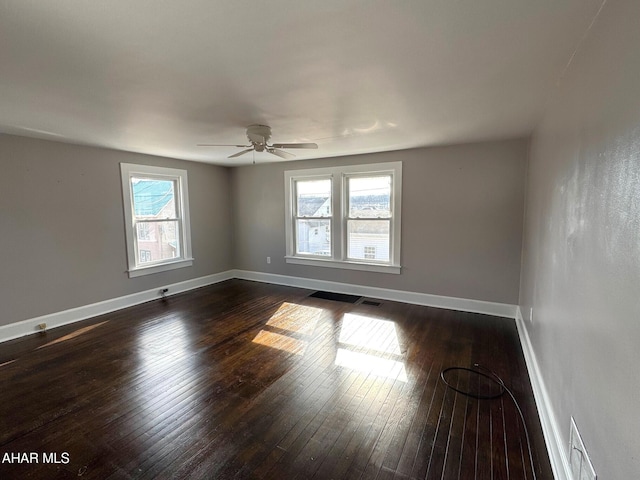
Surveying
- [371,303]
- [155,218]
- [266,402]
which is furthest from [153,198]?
[266,402]

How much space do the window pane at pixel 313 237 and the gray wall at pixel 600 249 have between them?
11.9ft

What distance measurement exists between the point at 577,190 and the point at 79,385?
385 centimetres

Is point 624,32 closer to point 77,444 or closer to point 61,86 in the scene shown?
point 61,86

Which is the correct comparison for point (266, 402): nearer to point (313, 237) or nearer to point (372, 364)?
point (372, 364)

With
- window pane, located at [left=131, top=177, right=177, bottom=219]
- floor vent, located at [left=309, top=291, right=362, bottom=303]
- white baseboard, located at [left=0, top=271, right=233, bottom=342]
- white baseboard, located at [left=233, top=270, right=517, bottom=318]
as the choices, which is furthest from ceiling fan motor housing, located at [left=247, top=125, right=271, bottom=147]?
white baseboard, located at [left=0, top=271, right=233, bottom=342]

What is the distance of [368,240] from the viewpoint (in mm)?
5047

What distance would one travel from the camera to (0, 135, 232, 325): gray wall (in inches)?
136

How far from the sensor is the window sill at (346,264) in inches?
190

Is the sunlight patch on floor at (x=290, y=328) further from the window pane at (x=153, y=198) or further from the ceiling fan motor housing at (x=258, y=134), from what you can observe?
the window pane at (x=153, y=198)

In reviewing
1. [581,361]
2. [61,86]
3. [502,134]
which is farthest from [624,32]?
[61,86]

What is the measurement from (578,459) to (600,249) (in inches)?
39.6

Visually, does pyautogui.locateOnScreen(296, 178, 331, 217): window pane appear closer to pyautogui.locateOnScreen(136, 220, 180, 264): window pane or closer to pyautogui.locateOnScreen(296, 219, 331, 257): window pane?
pyautogui.locateOnScreen(296, 219, 331, 257): window pane

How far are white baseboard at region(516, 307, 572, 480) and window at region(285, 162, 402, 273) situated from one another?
7.53 ft

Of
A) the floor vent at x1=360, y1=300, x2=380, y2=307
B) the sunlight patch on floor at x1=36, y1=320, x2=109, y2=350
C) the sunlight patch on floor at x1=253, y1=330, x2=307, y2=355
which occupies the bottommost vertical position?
the sunlight patch on floor at x1=253, y1=330, x2=307, y2=355
